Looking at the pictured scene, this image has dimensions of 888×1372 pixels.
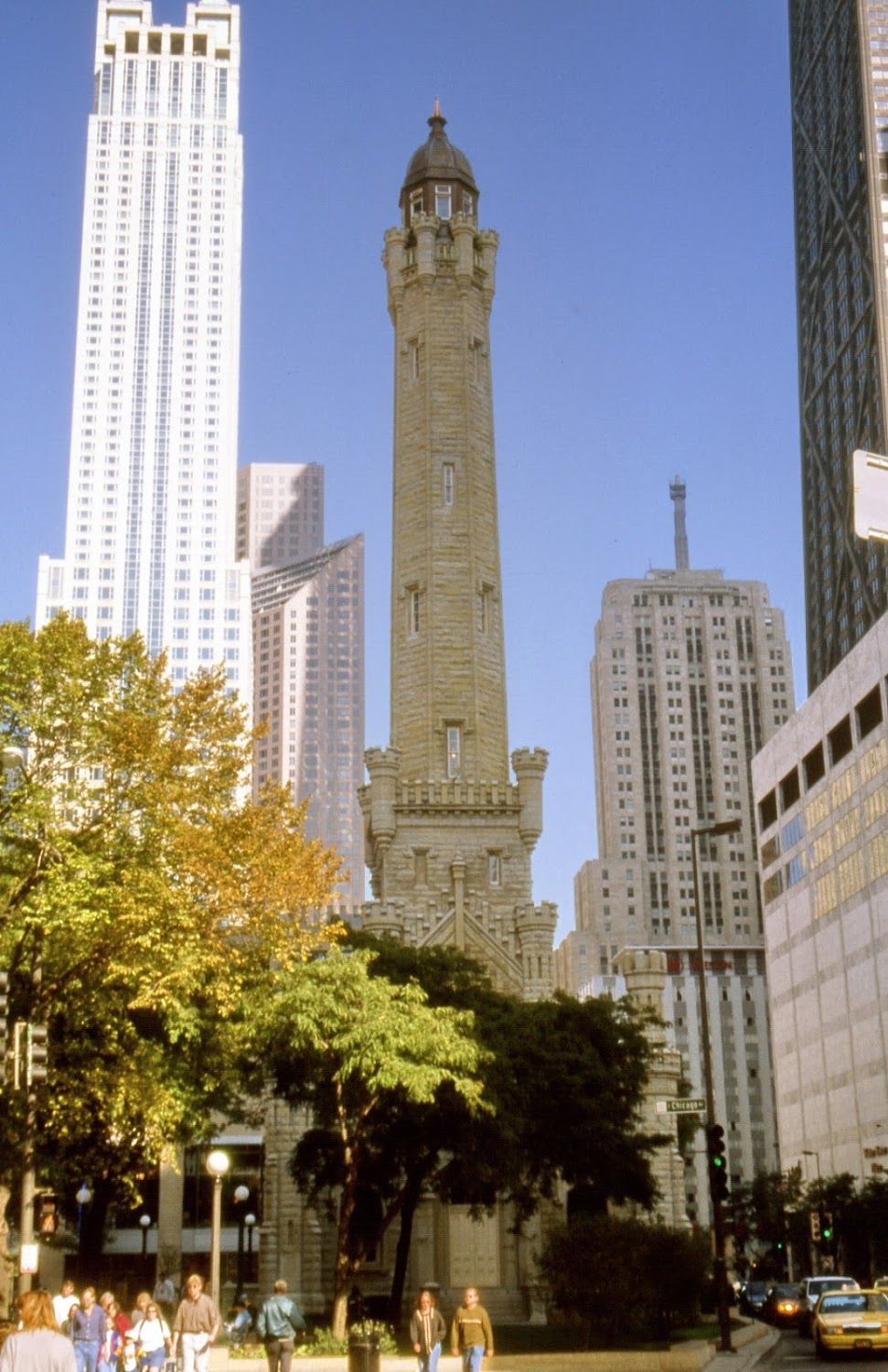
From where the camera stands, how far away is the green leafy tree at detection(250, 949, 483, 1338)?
113 feet

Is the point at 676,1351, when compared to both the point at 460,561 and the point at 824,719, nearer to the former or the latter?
the point at 460,561

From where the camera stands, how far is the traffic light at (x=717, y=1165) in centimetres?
3341

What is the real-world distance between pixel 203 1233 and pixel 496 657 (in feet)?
94.8

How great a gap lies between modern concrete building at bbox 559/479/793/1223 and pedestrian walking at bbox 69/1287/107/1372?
152 m

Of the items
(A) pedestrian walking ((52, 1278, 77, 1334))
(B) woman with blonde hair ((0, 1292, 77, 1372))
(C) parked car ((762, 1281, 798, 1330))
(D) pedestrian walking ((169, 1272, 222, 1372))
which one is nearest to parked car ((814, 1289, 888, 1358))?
(D) pedestrian walking ((169, 1272, 222, 1372))

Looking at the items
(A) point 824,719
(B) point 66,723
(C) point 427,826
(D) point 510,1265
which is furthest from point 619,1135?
(A) point 824,719

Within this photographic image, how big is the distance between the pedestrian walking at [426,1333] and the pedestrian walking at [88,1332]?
16.1 ft

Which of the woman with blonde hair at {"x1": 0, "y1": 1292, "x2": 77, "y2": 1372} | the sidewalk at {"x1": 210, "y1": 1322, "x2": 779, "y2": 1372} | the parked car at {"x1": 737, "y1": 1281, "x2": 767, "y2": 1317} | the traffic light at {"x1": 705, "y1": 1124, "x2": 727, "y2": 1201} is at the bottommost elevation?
the parked car at {"x1": 737, "y1": 1281, "x2": 767, "y2": 1317}

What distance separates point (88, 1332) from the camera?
23.6 m

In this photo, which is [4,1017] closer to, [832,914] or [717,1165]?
[717,1165]

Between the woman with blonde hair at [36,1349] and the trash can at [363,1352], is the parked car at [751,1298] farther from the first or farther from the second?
the woman with blonde hair at [36,1349]

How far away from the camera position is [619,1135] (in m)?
48.1

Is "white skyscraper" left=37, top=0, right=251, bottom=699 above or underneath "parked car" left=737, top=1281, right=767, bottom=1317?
above

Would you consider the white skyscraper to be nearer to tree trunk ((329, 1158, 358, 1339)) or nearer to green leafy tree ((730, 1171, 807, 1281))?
green leafy tree ((730, 1171, 807, 1281))
